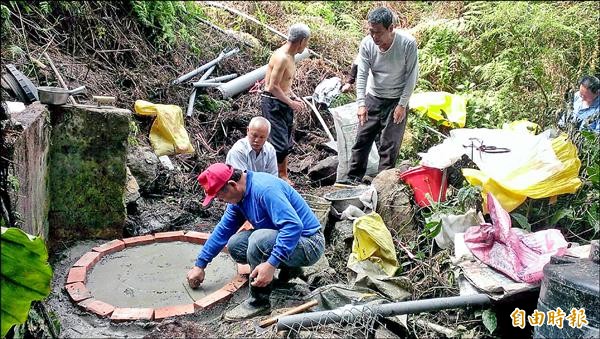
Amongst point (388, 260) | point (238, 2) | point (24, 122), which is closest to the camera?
point (24, 122)

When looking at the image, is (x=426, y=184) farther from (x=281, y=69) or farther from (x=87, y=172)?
(x=87, y=172)

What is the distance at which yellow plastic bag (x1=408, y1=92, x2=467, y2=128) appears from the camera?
6.55 meters

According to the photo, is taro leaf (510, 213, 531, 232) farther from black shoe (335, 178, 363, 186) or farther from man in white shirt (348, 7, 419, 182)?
black shoe (335, 178, 363, 186)

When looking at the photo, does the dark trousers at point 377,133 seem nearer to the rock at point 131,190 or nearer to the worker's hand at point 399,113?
the worker's hand at point 399,113

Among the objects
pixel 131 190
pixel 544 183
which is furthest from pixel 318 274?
pixel 131 190

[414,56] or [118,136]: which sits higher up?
[414,56]

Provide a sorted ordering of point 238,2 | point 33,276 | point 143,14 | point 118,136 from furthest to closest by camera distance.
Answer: point 238,2 → point 143,14 → point 118,136 → point 33,276

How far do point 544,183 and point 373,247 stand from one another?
1.39 metres

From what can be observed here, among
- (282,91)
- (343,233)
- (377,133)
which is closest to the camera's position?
(343,233)

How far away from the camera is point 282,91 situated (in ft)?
18.7

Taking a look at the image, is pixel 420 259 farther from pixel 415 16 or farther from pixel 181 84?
pixel 415 16

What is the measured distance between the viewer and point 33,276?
2629 mm

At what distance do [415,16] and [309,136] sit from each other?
4830mm

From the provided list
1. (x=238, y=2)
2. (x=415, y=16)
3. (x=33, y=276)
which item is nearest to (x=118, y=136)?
(x=33, y=276)
